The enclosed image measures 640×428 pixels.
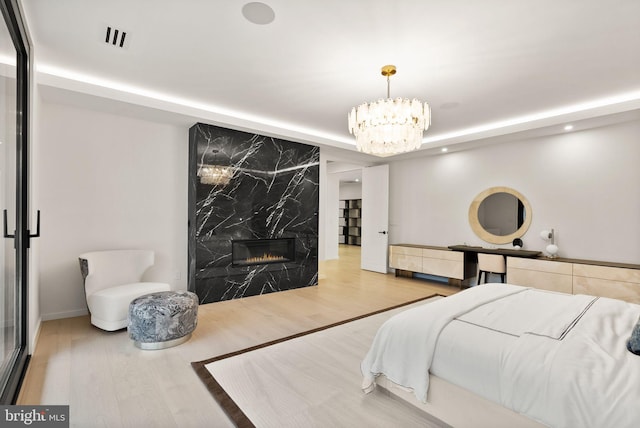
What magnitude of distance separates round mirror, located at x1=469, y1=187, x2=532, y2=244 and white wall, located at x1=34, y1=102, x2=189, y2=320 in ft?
16.1

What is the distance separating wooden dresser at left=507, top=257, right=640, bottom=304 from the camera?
3825 millimetres

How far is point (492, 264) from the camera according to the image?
4.98 metres

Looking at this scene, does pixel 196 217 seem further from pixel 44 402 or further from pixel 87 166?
pixel 44 402

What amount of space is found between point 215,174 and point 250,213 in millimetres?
785

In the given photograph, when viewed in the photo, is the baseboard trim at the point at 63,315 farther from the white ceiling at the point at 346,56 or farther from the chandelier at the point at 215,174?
the white ceiling at the point at 346,56

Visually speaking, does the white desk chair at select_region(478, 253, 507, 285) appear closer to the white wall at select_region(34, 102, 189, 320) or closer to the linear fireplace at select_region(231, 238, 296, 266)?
the linear fireplace at select_region(231, 238, 296, 266)

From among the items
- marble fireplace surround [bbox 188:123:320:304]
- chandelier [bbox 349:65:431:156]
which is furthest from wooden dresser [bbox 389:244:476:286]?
chandelier [bbox 349:65:431:156]

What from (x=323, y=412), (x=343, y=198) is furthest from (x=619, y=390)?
(x=343, y=198)

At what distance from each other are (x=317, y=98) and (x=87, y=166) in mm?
2966

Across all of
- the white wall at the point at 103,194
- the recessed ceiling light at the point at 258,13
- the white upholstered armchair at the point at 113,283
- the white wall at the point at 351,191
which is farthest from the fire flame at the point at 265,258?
the white wall at the point at 351,191

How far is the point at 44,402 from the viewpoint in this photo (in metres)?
2.07

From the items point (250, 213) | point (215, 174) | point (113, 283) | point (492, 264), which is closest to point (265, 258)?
point (250, 213)

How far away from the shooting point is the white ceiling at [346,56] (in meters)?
2.23

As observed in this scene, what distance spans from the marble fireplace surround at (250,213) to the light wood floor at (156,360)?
1.42 ft
